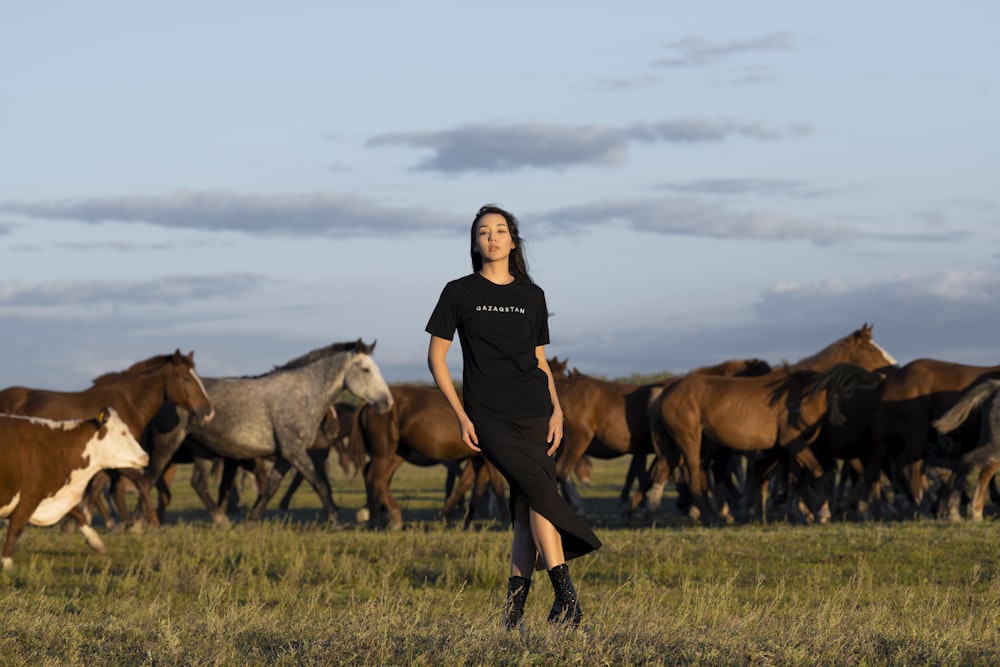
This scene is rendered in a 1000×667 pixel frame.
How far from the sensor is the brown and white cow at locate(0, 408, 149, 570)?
44.0ft

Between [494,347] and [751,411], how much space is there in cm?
1184

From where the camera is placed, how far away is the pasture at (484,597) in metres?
6.79

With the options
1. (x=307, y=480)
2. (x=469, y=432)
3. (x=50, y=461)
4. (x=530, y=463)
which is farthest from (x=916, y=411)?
(x=469, y=432)

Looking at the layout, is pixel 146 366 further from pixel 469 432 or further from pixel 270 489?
pixel 469 432

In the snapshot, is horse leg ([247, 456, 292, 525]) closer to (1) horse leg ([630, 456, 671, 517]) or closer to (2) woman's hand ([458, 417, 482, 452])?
(1) horse leg ([630, 456, 671, 517])

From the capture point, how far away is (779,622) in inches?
316

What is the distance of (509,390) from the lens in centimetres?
727

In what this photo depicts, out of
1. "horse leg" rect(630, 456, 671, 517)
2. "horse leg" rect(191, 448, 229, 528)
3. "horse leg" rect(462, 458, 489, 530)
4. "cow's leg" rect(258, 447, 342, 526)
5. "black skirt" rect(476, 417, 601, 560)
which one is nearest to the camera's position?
"black skirt" rect(476, 417, 601, 560)

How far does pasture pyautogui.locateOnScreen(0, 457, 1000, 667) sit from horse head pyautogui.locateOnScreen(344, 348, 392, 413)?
1.98m

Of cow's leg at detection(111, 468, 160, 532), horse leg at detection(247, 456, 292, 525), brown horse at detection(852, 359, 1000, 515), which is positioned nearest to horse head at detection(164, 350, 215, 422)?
cow's leg at detection(111, 468, 160, 532)

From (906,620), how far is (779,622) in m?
1.01

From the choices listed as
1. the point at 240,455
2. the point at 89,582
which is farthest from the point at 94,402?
the point at 89,582

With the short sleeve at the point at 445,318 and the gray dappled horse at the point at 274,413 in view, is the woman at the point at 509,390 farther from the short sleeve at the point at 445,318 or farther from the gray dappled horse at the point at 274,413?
the gray dappled horse at the point at 274,413

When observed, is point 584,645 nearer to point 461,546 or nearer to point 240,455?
point 461,546
